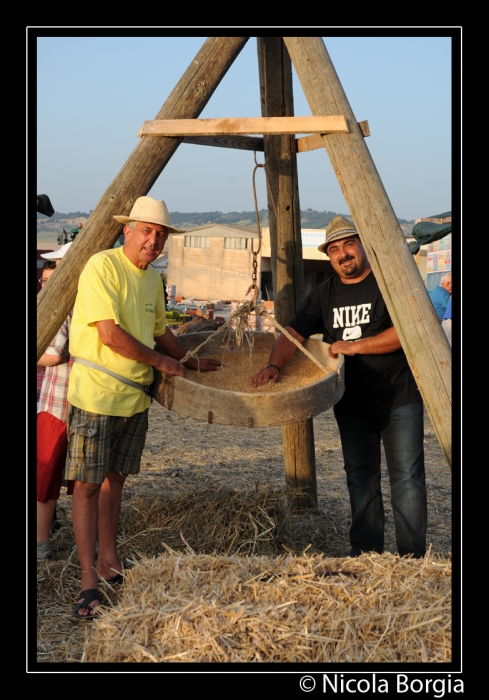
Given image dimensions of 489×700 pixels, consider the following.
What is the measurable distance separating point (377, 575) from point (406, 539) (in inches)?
37.9

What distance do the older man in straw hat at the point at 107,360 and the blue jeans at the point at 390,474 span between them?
127 cm

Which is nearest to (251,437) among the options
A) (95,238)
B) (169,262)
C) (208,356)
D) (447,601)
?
(208,356)

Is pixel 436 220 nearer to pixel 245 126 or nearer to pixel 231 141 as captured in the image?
pixel 231 141

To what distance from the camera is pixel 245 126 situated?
149 inches

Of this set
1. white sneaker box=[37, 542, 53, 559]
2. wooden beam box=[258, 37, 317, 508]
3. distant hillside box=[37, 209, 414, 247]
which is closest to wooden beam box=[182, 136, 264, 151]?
wooden beam box=[258, 37, 317, 508]

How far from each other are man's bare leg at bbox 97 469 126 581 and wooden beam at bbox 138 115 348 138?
181 cm

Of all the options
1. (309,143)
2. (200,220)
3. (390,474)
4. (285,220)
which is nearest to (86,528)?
(390,474)

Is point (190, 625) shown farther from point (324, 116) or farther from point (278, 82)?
point (278, 82)

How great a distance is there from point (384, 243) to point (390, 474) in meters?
1.42

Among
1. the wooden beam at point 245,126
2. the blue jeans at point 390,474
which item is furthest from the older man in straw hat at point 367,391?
the wooden beam at point 245,126

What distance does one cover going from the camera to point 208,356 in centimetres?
457

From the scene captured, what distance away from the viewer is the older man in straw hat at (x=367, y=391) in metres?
4.17

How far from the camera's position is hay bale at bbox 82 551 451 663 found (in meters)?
2.73

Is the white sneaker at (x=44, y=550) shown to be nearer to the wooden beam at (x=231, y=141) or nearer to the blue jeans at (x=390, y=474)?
the blue jeans at (x=390, y=474)
